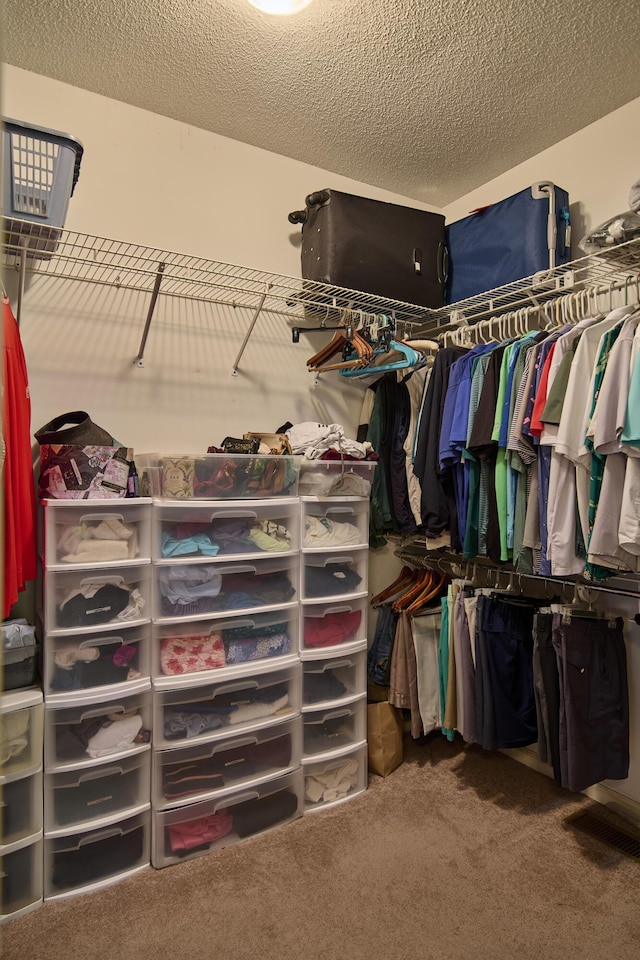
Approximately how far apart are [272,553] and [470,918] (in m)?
1.21

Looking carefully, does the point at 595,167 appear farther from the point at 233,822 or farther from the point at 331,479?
the point at 233,822

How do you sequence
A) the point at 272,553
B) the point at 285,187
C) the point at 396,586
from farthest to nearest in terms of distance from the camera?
1. the point at 396,586
2. the point at 285,187
3. the point at 272,553

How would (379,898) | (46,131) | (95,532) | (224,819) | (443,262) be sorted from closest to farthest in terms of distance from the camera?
(46,131) → (379,898) → (95,532) → (224,819) → (443,262)

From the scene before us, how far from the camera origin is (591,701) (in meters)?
1.90

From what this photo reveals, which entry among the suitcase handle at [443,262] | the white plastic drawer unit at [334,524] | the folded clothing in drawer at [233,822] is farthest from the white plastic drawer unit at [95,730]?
the suitcase handle at [443,262]

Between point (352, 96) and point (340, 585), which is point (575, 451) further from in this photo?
point (352, 96)

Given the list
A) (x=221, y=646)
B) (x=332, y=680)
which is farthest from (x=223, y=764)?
(x=332, y=680)

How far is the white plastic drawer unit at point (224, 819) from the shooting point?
185 centimetres

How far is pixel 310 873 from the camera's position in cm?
181

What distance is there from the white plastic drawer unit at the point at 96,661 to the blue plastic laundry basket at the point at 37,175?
1.21 meters

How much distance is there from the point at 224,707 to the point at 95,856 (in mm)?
554

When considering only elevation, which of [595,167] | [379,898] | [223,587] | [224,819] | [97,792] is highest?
[595,167]

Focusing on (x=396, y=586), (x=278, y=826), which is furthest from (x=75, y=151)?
(x=278, y=826)

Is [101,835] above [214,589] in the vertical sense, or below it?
below
